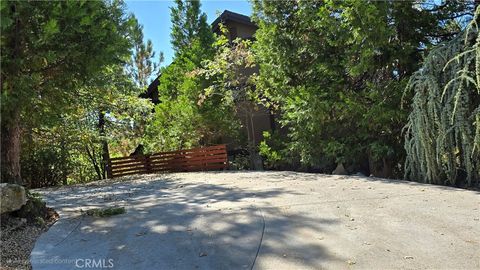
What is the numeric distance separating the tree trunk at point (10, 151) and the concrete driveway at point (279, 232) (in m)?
0.96

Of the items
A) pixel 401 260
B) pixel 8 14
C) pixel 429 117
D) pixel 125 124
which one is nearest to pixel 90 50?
pixel 8 14

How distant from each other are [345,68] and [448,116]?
2959mm

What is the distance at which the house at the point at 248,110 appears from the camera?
1430 centimetres

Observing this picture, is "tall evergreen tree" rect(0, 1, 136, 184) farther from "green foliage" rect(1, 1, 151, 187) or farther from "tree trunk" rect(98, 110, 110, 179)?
"tree trunk" rect(98, 110, 110, 179)

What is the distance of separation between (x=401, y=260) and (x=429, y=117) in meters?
4.40

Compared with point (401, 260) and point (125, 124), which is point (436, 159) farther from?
point (125, 124)

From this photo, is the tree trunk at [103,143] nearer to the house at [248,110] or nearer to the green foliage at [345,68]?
the house at [248,110]

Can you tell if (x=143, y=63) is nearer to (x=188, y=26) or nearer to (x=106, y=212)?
(x=188, y=26)

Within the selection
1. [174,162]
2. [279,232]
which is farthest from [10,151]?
[174,162]

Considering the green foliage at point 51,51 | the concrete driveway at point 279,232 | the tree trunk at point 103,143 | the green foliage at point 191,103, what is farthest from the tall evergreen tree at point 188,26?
the concrete driveway at point 279,232

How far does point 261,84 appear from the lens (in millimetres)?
11883

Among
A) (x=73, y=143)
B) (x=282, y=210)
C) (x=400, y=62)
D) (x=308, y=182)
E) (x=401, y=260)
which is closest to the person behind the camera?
(x=401, y=260)

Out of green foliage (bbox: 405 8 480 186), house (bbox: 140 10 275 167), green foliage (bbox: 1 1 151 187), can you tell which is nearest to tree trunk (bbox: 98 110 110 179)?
house (bbox: 140 10 275 167)

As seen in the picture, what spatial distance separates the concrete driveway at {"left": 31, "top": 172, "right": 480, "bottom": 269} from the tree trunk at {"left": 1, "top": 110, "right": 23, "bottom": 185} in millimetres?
962
